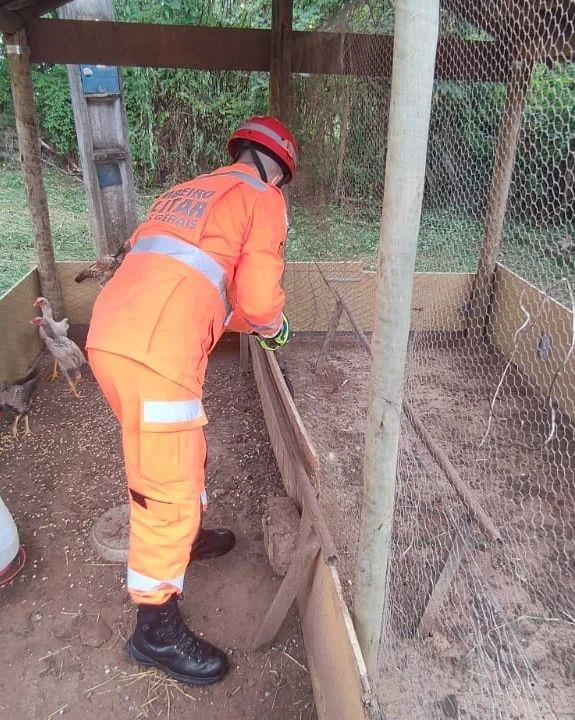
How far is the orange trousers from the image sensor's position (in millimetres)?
1721

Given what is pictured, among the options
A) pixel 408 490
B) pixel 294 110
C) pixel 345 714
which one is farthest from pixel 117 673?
pixel 294 110

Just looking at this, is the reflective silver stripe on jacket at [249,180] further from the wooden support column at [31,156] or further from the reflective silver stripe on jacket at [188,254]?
the wooden support column at [31,156]

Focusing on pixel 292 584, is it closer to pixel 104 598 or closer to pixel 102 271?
pixel 104 598

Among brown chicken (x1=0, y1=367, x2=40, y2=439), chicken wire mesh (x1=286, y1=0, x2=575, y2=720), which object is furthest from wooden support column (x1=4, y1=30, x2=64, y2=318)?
chicken wire mesh (x1=286, y1=0, x2=575, y2=720)

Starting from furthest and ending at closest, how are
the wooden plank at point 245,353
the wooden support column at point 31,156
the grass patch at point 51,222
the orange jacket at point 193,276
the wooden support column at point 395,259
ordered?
1. the grass patch at point 51,222
2. the wooden plank at point 245,353
3. the wooden support column at point 31,156
4. the orange jacket at point 193,276
5. the wooden support column at point 395,259

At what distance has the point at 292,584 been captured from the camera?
1.97m

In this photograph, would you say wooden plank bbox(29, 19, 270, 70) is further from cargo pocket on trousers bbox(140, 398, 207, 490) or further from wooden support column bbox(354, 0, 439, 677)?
wooden support column bbox(354, 0, 439, 677)

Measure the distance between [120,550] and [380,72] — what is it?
7.99 ft

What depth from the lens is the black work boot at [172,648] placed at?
2.04 meters

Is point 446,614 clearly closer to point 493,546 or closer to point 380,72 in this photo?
point 493,546

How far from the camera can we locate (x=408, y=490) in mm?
2875

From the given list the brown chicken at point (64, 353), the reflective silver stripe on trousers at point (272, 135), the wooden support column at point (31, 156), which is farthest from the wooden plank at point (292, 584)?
the wooden support column at point (31, 156)

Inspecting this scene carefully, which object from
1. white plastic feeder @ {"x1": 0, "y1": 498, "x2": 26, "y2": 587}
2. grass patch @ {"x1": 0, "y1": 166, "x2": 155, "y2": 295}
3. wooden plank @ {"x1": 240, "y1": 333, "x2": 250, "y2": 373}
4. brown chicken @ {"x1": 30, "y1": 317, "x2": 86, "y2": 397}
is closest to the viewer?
white plastic feeder @ {"x1": 0, "y1": 498, "x2": 26, "y2": 587}

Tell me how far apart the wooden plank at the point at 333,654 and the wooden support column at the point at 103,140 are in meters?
4.09
